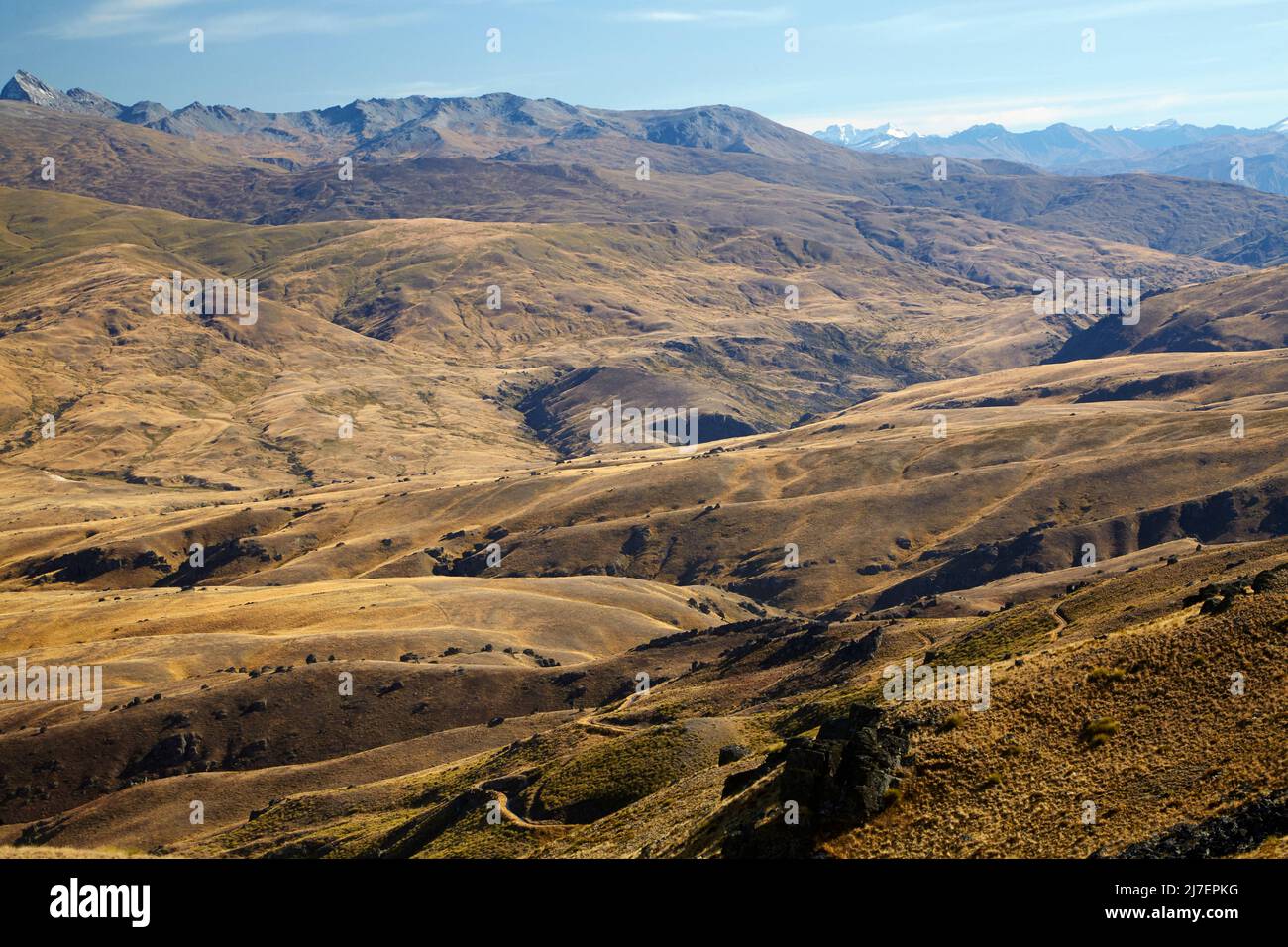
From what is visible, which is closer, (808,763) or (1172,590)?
(808,763)

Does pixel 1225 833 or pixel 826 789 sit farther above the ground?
pixel 1225 833

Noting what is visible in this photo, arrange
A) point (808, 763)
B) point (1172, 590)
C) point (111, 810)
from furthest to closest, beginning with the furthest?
1. point (111, 810)
2. point (1172, 590)
3. point (808, 763)

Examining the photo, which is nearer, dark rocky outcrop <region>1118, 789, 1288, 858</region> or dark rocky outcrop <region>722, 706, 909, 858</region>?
dark rocky outcrop <region>1118, 789, 1288, 858</region>

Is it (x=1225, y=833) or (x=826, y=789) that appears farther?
(x=826, y=789)

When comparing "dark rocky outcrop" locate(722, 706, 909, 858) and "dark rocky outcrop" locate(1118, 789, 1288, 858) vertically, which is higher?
"dark rocky outcrop" locate(1118, 789, 1288, 858)

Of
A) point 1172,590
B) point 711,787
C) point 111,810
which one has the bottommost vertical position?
point 111,810

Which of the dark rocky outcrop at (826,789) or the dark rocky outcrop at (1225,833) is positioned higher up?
the dark rocky outcrop at (1225,833)

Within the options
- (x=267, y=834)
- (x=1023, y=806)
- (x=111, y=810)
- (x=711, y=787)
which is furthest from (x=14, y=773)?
(x=1023, y=806)

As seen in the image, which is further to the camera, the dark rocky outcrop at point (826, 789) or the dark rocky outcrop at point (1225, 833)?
the dark rocky outcrop at point (826, 789)

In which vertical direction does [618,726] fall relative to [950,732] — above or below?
below

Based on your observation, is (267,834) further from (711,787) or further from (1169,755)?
(1169,755)
